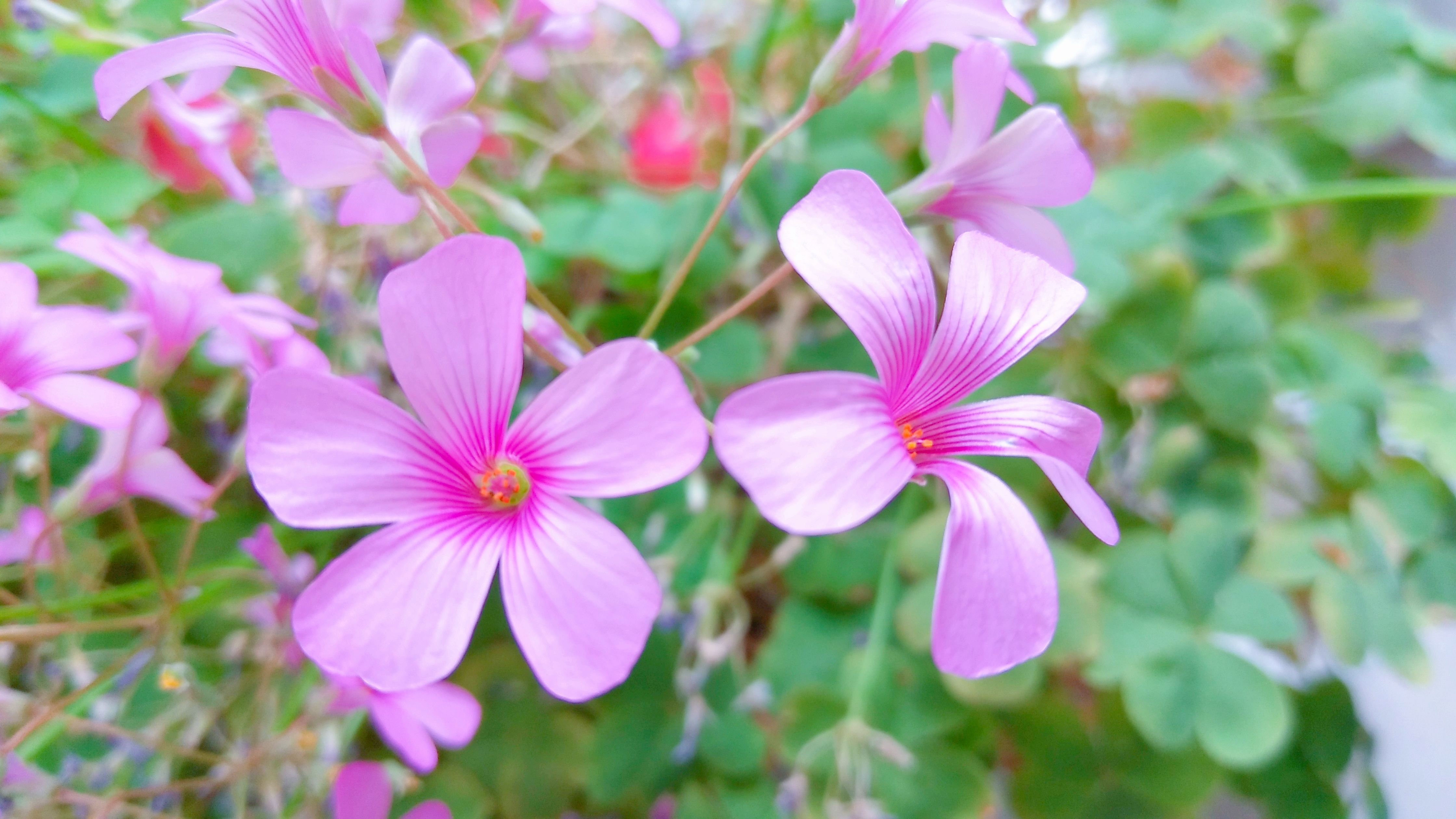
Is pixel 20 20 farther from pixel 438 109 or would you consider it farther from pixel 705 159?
pixel 705 159

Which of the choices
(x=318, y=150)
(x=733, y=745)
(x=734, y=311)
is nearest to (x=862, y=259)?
(x=734, y=311)

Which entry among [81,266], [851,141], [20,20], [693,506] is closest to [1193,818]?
[693,506]

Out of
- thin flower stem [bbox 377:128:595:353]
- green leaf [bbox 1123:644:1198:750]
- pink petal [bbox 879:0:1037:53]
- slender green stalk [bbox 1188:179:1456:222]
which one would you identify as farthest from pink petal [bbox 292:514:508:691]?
slender green stalk [bbox 1188:179:1456:222]

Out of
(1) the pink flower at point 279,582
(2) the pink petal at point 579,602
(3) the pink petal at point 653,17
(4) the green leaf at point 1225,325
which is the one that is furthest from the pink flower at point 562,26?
(4) the green leaf at point 1225,325

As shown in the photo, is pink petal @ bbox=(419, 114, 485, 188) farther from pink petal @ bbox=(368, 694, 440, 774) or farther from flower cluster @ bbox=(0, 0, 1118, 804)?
pink petal @ bbox=(368, 694, 440, 774)

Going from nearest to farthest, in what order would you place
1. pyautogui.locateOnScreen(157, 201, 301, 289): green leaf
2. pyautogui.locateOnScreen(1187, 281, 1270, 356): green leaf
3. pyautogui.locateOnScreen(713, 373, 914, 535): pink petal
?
1. pyautogui.locateOnScreen(713, 373, 914, 535): pink petal
2. pyautogui.locateOnScreen(157, 201, 301, 289): green leaf
3. pyautogui.locateOnScreen(1187, 281, 1270, 356): green leaf

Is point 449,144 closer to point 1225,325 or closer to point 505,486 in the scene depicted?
point 505,486
